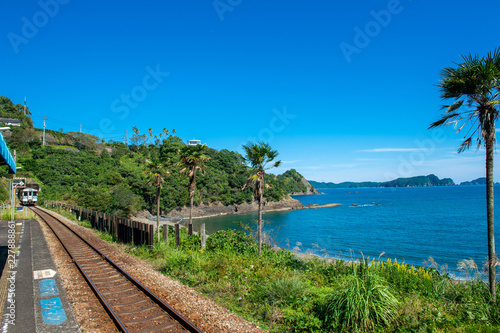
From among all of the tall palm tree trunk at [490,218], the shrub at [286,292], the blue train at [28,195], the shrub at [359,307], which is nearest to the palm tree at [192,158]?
the shrub at [286,292]

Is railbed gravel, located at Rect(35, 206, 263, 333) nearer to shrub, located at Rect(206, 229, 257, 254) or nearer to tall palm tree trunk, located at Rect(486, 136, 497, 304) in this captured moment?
shrub, located at Rect(206, 229, 257, 254)

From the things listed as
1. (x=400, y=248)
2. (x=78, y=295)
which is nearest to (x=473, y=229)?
(x=400, y=248)

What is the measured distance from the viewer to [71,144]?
342 feet

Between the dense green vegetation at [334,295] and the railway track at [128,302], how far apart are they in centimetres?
148

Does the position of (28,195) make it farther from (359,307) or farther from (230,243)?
(359,307)

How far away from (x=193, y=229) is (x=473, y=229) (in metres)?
51.0

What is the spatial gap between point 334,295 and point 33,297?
7116 mm

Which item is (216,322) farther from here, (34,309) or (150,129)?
(150,129)

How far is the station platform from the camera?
6.19 m

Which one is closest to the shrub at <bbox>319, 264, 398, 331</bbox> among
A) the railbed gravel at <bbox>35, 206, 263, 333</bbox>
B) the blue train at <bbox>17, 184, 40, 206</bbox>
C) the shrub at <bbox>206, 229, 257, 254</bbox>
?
the railbed gravel at <bbox>35, 206, 263, 333</bbox>

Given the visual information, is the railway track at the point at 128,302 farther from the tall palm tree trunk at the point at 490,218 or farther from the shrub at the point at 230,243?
the tall palm tree trunk at the point at 490,218

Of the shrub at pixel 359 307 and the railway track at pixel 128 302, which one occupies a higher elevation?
the shrub at pixel 359 307

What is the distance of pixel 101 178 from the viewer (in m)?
76.3

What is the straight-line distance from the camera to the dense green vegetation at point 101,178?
58.7m
